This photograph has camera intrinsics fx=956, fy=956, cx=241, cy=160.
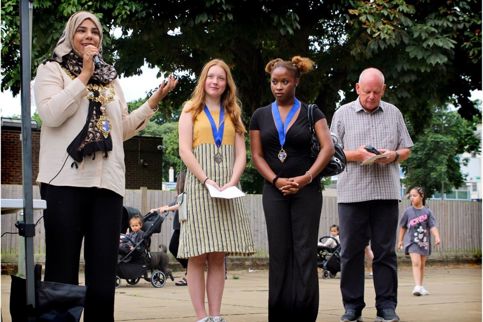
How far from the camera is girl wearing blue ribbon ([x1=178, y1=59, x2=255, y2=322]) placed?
20.6 feet

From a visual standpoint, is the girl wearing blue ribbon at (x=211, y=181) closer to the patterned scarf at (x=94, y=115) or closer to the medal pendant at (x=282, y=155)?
the medal pendant at (x=282, y=155)

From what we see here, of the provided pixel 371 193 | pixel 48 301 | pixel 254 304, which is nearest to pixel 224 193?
pixel 371 193

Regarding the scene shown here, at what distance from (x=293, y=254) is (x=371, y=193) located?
1179 millimetres

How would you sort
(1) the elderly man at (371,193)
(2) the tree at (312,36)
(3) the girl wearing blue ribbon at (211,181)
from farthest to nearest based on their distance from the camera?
(2) the tree at (312,36) < (1) the elderly man at (371,193) < (3) the girl wearing blue ribbon at (211,181)

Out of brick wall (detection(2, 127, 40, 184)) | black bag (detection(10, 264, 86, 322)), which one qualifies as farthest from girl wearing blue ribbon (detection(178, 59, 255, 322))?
brick wall (detection(2, 127, 40, 184))

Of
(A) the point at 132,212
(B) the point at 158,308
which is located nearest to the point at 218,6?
(A) the point at 132,212

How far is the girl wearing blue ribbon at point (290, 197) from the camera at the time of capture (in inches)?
249

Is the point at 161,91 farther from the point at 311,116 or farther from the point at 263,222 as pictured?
the point at 263,222

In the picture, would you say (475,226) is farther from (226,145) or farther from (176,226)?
(226,145)

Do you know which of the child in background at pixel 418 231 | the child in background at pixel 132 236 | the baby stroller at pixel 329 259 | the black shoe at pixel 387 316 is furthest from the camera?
the baby stroller at pixel 329 259

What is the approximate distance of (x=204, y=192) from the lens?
6.32m

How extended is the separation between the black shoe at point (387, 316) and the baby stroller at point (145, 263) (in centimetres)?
628

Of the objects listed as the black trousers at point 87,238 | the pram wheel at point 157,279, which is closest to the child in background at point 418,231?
the pram wheel at point 157,279

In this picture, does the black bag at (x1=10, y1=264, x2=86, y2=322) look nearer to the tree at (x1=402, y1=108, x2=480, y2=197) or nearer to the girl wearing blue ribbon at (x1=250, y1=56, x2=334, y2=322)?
the girl wearing blue ribbon at (x1=250, y1=56, x2=334, y2=322)
